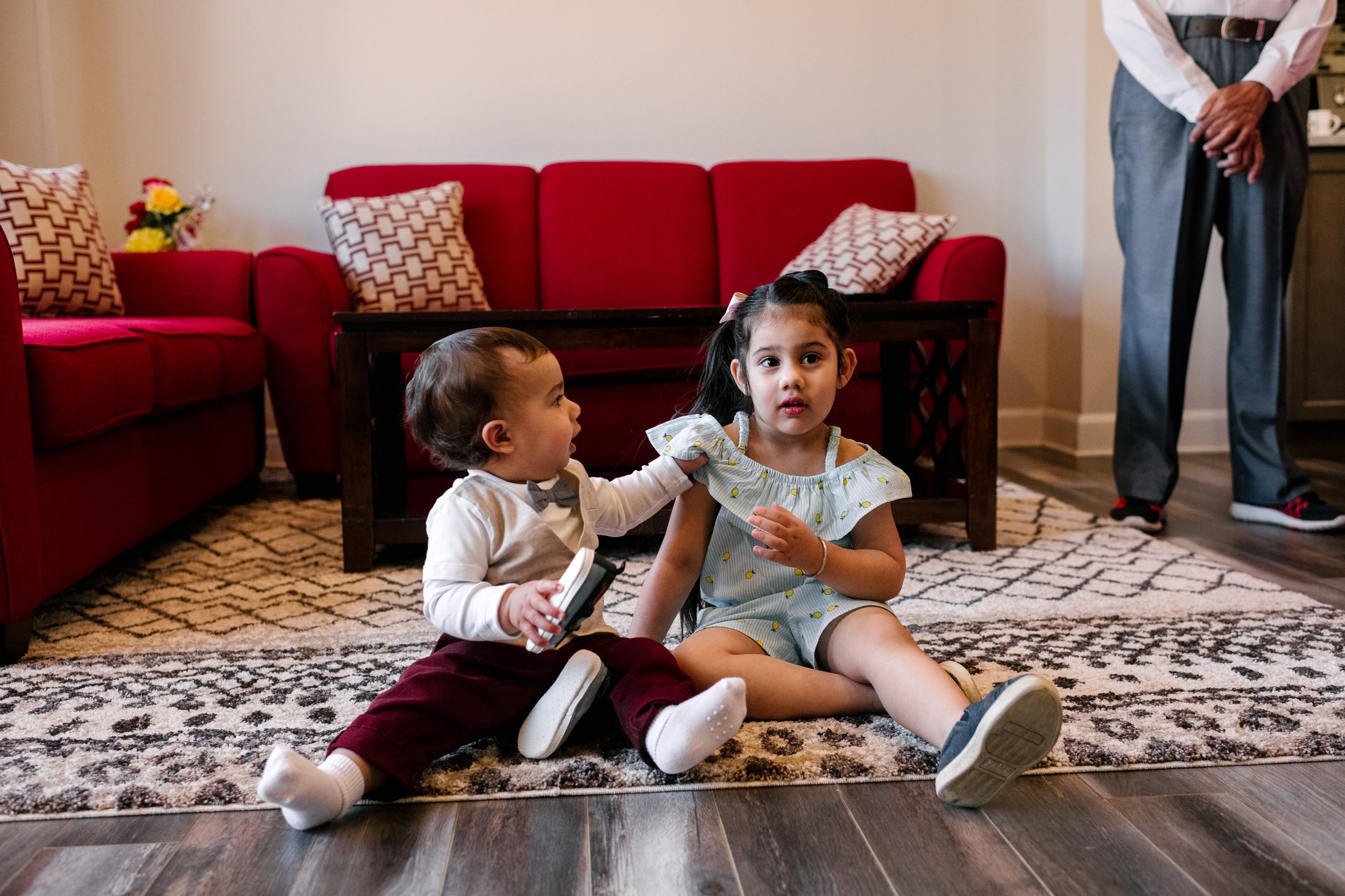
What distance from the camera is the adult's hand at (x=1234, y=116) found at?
2.12 meters

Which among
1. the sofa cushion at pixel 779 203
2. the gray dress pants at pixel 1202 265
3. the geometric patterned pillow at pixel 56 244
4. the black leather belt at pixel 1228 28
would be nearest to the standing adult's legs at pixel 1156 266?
the gray dress pants at pixel 1202 265

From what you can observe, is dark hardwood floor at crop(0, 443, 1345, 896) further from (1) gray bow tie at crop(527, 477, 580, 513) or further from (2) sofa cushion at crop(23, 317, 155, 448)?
(2) sofa cushion at crop(23, 317, 155, 448)

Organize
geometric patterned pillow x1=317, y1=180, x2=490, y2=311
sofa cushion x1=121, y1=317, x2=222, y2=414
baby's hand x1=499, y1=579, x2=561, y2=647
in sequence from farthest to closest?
geometric patterned pillow x1=317, y1=180, x2=490, y2=311 < sofa cushion x1=121, y1=317, x2=222, y2=414 < baby's hand x1=499, y1=579, x2=561, y2=647

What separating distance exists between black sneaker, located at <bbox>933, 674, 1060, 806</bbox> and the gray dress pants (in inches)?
60.2

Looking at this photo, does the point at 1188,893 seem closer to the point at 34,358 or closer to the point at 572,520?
the point at 572,520

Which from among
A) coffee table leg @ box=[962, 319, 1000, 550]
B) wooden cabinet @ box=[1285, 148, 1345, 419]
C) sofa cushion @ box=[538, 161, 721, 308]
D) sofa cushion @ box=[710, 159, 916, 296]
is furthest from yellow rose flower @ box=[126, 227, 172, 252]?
wooden cabinet @ box=[1285, 148, 1345, 419]

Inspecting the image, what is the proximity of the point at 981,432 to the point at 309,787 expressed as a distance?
4.81ft

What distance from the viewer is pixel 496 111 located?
3.35m

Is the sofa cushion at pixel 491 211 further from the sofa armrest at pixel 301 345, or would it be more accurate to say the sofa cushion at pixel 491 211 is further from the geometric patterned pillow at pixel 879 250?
the geometric patterned pillow at pixel 879 250

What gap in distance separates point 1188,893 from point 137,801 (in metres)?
0.89

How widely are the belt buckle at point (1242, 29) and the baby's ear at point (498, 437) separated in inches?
76.5

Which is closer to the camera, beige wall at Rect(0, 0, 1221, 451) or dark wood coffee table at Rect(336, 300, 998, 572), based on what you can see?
dark wood coffee table at Rect(336, 300, 998, 572)

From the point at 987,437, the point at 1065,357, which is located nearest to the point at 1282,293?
the point at 987,437

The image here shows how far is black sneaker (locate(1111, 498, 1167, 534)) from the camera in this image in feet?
7.25
